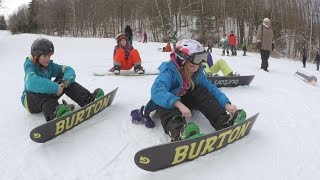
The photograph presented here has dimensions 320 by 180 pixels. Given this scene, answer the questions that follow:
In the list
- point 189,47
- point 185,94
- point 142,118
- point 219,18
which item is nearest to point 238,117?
point 185,94

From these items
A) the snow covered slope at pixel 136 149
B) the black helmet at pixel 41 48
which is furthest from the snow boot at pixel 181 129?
the black helmet at pixel 41 48

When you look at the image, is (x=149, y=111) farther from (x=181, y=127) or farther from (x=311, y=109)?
(x=311, y=109)

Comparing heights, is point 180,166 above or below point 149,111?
below

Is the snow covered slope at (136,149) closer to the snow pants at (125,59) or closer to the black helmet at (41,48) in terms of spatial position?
the black helmet at (41,48)

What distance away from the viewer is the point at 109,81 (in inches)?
300

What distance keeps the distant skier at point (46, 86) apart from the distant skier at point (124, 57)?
3384 millimetres

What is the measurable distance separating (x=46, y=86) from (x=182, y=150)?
2122mm

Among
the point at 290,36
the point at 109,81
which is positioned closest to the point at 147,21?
the point at 290,36

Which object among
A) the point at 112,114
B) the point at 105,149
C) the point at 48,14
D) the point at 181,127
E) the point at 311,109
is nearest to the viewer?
the point at 181,127

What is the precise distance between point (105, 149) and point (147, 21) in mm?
47310

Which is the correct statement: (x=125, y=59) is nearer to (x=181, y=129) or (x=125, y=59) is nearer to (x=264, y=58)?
(x=264, y=58)

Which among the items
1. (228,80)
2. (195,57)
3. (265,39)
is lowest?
(228,80)

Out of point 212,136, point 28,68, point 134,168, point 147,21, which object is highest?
point 147,21

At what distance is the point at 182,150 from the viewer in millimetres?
3230
